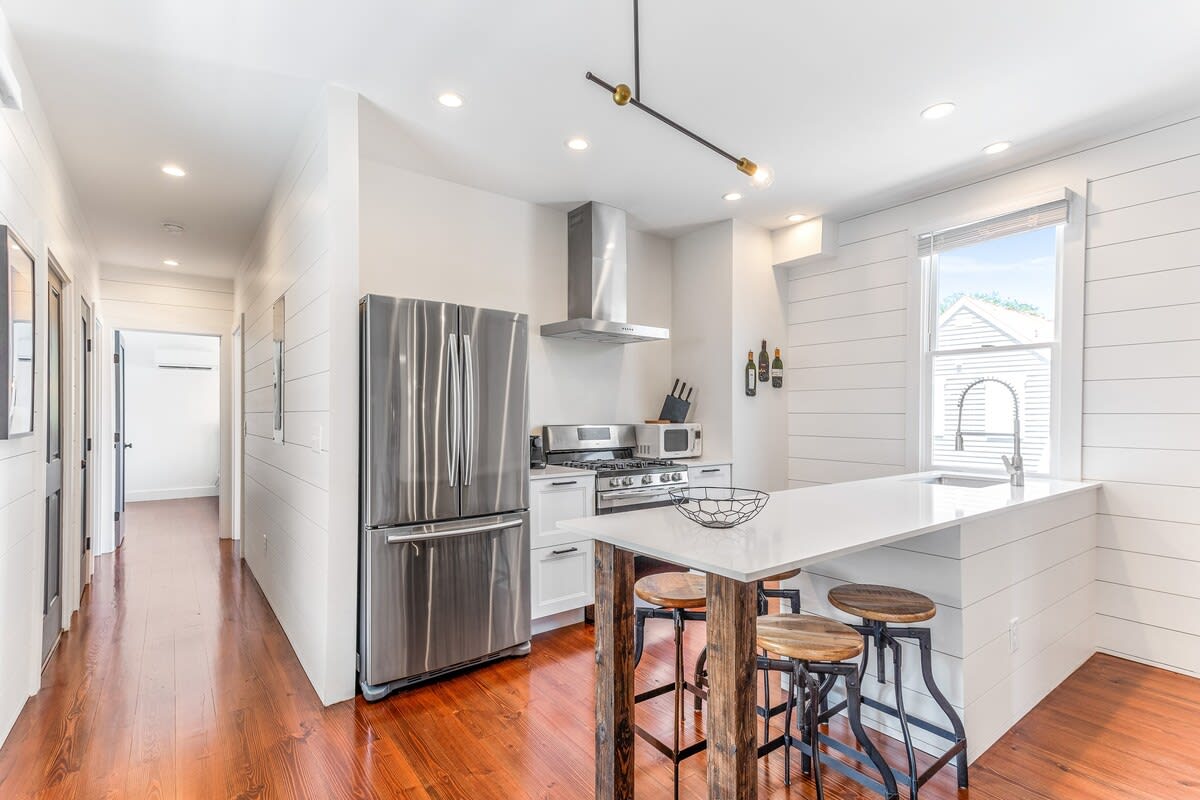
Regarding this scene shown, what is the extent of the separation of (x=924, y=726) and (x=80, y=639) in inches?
169

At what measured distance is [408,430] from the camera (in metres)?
2.65

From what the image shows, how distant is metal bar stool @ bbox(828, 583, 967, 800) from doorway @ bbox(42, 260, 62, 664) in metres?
3.76

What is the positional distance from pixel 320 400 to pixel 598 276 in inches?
82.9

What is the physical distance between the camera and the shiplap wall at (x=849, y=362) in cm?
397

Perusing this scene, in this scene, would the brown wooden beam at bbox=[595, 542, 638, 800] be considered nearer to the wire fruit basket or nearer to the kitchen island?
the kitchen island

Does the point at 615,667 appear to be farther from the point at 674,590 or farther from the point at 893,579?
the point at 893,579

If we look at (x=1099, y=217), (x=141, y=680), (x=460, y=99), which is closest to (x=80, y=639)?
(x=141, y=680)

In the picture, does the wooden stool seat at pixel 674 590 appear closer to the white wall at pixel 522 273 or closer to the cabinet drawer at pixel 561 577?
the cabinet drawer at pixel 561 577

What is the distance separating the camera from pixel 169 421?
852 cm

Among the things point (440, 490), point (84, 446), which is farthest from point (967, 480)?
point (84, 446)

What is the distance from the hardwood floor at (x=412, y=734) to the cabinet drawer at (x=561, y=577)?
21cm

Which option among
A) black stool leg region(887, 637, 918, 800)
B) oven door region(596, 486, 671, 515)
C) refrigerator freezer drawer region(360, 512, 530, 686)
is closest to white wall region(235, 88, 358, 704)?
refrigerator freezer drawer region(360, 512, 530, 686)

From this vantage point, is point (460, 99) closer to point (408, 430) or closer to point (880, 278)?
point (408, 430)

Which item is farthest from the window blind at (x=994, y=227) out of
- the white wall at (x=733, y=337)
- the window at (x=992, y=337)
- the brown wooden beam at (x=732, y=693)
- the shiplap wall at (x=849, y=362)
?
the brown wooden beam at (x=732, y=693)
